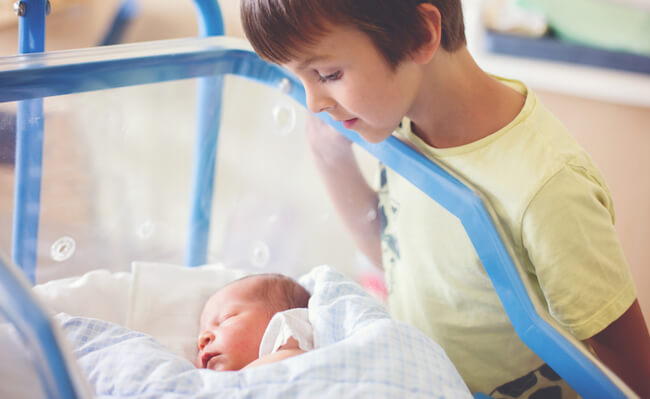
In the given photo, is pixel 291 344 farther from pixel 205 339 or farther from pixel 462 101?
pixel 462 101

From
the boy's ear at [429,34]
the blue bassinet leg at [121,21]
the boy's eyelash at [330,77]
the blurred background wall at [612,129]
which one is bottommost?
the blurred background wall at [612,129]

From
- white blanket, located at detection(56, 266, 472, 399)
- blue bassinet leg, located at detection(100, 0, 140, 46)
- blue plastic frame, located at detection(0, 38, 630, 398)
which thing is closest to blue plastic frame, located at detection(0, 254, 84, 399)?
white blanket, located at detection(56, 266, 472, 399)

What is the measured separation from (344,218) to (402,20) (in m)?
0.45

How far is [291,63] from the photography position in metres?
0.68

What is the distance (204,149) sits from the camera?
986mm

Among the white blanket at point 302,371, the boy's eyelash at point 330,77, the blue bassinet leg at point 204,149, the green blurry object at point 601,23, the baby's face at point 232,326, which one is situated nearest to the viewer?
the white blanket at point 302,371

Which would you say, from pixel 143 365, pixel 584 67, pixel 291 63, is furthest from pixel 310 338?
pixel 584 67

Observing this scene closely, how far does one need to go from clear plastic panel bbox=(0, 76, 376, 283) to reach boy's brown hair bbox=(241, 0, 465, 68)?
9.8 inches

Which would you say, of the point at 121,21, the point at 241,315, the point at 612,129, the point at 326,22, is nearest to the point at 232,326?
the point at 241,315

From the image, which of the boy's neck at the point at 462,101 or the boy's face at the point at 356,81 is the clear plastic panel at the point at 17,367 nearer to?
the boy's face at the point at 356,81

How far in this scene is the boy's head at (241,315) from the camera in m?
0.78

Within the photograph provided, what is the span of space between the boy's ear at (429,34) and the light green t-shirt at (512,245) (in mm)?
142

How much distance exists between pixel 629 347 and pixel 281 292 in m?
0.47

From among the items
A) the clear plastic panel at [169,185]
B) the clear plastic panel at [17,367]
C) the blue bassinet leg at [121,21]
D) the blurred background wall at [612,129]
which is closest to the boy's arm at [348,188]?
the clear plastic panel at [169,185]
